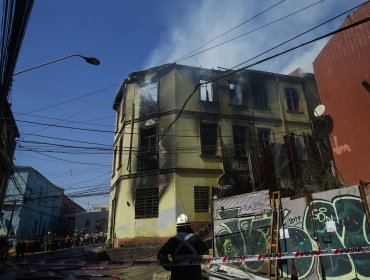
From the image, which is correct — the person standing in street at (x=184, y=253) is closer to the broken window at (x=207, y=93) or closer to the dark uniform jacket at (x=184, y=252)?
the dark uniform jacket at (x=184, y=252)

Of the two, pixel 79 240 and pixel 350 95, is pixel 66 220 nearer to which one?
pixel 79 240

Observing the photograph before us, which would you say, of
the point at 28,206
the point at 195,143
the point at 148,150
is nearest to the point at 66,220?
the point at 28,206

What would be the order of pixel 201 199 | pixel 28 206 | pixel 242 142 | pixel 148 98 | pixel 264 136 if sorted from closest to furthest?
pixel 201 199 → pixel 242 142 → pixel 148 98 → pixel 264 136 → pixel 28 206

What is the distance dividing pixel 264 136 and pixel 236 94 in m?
3.56

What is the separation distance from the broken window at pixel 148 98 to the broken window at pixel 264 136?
7.22 metres

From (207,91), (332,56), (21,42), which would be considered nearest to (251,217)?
(332,56)

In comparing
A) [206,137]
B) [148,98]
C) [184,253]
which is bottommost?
[184,253]

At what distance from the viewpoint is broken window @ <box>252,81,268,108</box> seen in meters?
22.4

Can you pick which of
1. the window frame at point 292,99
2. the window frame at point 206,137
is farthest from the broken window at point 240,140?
the window frame at point 292,99

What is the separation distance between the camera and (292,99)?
23266 millimetres

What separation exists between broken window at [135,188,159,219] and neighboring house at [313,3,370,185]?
1050 cm

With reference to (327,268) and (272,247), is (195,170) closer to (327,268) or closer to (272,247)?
(272,247)

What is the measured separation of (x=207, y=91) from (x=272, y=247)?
14.0 metres

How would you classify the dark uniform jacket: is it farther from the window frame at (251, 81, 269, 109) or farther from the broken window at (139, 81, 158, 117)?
the window frame at (251, 81, 269, 109)
